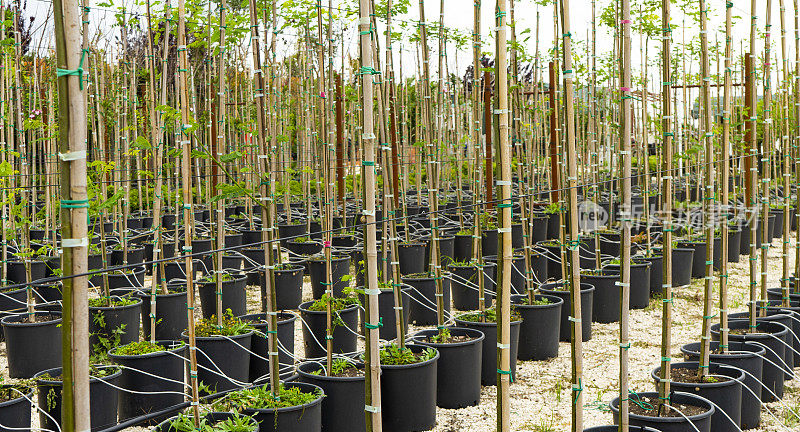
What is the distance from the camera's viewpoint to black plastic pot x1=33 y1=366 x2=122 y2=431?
2.50 m

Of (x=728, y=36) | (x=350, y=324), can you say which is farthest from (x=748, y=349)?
(x=350, y=324)

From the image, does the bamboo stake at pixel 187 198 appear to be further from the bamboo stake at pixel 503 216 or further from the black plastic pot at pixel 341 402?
the bamboo stake at pixel 503 216

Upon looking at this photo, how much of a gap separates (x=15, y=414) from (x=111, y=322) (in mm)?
1112

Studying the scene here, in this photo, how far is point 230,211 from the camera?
25.0ft

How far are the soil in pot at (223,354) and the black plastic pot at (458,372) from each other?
76 cm

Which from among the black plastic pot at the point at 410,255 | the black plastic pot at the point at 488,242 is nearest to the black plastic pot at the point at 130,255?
the black plastic pot at the point at 410,255

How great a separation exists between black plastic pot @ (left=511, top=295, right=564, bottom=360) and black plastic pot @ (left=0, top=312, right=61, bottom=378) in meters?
2.26

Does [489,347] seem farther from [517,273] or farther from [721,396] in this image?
[517,273]

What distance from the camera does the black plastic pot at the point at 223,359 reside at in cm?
298

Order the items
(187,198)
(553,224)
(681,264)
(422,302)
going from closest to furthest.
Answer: (187,198)
(422,302)
(681,264)
(553,224)

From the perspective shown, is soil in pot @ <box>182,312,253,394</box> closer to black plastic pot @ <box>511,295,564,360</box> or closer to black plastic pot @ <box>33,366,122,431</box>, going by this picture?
black plastic pot @ <box>33,366,122,431</box>

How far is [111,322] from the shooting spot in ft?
11.2

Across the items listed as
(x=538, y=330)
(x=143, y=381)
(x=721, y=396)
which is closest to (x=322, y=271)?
(x=538, y=330)

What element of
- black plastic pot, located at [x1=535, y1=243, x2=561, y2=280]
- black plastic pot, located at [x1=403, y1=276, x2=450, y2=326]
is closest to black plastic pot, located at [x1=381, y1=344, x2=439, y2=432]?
black plastic pot, located at [x1=403, y1=276, x2=450, y2=326]
